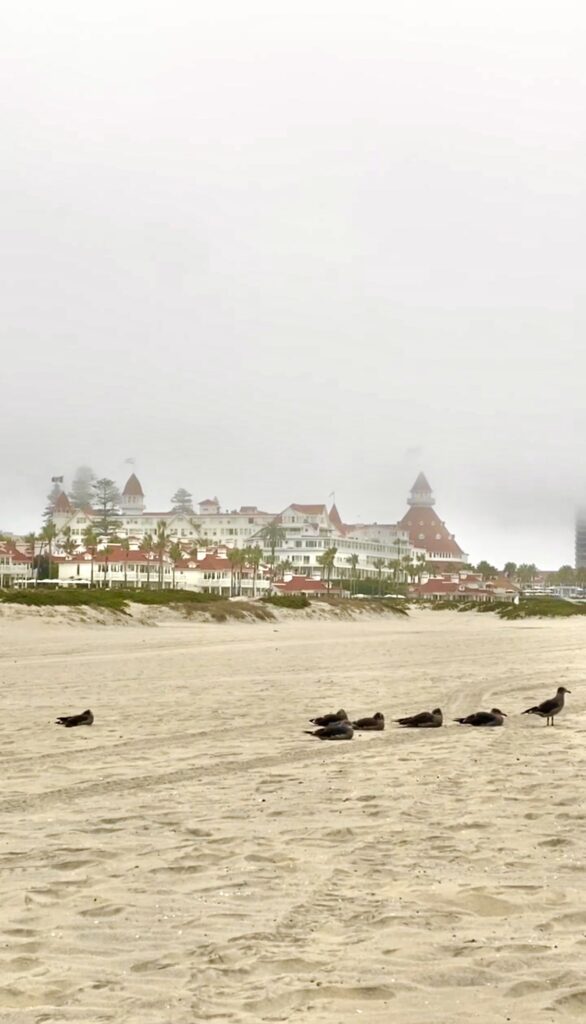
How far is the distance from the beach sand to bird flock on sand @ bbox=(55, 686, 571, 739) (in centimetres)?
21

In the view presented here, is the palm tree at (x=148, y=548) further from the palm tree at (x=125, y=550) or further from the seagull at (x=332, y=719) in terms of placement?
the seagull at (x=332, y=719)

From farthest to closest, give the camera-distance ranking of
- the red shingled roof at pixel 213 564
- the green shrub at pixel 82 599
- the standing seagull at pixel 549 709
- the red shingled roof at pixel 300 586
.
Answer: the red shingled roof at pixel 213 564 < the red shingled roof at pixel 300 586 < the green shrub at pixel 82 599 < the standing seagull at pixel 549 709

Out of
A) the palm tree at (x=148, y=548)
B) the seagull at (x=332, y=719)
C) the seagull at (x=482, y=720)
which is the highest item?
the palm tree at (x=148, y=548)

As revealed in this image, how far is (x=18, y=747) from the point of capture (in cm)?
1325

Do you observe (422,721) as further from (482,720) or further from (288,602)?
(288,602)

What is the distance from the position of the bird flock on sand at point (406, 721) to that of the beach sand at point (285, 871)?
203mm

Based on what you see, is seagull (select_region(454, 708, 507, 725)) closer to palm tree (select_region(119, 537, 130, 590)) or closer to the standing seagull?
the standing seagull

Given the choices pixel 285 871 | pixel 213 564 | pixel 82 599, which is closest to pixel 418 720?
pixel 285 871

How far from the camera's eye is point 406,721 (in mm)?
15367

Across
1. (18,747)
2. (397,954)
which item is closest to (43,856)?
(397,954)

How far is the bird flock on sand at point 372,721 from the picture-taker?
14094 mm

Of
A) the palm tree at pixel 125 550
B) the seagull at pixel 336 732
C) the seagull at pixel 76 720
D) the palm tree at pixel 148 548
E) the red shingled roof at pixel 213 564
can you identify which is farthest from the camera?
the red shingled roof at pixel 213 564

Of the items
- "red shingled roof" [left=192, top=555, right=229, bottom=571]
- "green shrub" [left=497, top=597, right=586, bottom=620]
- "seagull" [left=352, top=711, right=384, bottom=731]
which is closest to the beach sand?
"seagull" [left=352, top=711, right=384, bottom=731]

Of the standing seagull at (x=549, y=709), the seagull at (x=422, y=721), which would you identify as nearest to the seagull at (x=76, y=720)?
the seagull at (x=422, y=721)
